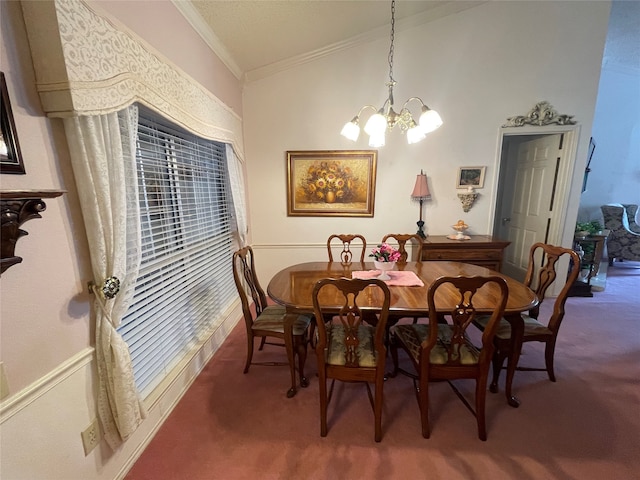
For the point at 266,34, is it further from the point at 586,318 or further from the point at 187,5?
the point at 586,318

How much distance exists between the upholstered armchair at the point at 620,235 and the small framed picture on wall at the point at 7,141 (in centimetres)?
683

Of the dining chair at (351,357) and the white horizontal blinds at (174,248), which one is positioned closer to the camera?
the dining chair at (351,357)

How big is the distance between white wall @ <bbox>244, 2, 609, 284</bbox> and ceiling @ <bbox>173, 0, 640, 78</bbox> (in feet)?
0.44

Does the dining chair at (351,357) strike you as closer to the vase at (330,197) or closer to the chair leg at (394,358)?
the chair leg at (394,358)

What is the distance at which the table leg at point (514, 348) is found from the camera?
5.30 feet

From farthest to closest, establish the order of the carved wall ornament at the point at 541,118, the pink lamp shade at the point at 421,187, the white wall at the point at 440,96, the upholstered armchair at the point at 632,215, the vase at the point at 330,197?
the upholstered armchair at the point at 632,215 → the vase at the point at 330,197 → the pink lamp shade at the point at 421,187 → the carved wall ornament at the point at 541,118 → the white wall at the point at 440,96

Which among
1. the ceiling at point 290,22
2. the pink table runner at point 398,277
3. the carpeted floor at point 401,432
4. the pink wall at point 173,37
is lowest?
the carpeted floor at point 401,432

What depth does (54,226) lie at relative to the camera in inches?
40.1

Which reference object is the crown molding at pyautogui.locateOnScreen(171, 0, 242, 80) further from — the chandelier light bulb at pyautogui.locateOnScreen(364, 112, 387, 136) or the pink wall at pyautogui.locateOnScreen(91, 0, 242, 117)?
the chandelier light bulb at pyautogui.locateOnScreen(364, 112, 387, 136)

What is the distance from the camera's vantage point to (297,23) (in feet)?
7.78

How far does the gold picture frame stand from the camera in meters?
3.11

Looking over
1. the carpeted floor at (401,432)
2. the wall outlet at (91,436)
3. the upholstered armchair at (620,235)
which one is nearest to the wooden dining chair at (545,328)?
the carpeted floor at (401,432)

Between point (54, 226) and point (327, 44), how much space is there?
3.01 meters

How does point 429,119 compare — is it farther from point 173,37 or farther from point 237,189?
point 237,189
